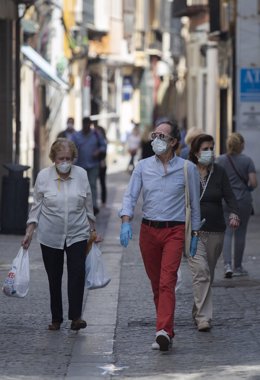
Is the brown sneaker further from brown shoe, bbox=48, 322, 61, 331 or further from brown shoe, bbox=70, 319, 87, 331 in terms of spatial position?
brown shoe, bbox=48, 322, 61, 331

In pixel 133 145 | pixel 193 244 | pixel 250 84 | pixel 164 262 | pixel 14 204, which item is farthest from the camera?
pixel 133 145

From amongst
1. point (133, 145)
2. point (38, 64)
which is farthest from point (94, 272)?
point (133, 145)

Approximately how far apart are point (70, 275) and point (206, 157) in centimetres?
160

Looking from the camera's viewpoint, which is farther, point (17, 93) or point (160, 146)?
point (17, 93)

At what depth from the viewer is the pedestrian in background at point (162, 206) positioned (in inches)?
418

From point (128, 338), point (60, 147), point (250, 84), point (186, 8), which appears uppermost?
point (186, 8)

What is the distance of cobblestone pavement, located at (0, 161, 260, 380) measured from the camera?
9.49m

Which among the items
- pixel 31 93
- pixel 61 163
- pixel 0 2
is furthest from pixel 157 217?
pixel 31 93

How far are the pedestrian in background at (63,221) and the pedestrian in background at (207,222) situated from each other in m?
0.95

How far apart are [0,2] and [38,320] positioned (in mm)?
13058

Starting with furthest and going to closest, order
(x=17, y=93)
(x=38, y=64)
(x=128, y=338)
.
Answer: (x=38, y=64), (x=17, y=93), (x=128, y=338)

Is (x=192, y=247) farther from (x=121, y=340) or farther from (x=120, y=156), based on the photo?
(x=120, y=156)

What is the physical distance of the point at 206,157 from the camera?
38.7ft

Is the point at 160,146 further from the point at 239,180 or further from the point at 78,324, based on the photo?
the point at 239,180
